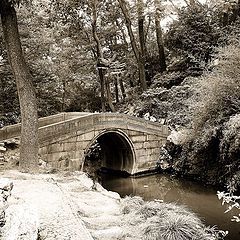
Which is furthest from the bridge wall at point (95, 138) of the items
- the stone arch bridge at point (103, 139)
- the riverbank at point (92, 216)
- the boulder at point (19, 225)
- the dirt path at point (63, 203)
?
the boulder at point (19, 225)

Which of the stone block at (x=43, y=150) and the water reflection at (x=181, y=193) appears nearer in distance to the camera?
the water reflection at (x=181, y=193)

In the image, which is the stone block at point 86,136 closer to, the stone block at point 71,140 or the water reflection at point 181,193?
the stone block at point 71,140

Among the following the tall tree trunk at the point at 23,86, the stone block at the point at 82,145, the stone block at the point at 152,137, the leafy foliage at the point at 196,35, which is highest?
the leafy foliage at the point at 196,35

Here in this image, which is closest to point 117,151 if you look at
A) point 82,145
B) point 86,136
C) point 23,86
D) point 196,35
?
point 86,136

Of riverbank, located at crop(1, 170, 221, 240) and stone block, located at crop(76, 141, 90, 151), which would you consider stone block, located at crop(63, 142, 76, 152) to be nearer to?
stone block, located at crop(76, 141, 90, 151)

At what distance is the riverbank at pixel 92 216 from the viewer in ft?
13.5

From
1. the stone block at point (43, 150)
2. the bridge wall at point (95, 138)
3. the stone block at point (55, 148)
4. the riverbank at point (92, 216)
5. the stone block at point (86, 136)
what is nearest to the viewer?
the riverbank at point (92, 216)

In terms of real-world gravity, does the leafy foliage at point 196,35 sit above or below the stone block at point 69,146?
above

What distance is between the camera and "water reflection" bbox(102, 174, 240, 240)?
8234mm

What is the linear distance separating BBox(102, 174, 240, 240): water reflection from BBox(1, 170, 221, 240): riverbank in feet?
7.42

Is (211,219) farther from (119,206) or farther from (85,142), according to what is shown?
(85,142)

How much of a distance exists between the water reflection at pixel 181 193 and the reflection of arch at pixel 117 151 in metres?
0.89

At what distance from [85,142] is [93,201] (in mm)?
6782

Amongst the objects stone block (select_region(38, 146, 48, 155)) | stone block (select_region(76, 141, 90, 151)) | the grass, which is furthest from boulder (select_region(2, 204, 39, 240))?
stone block (select_region(76, 141, 90, 151))
